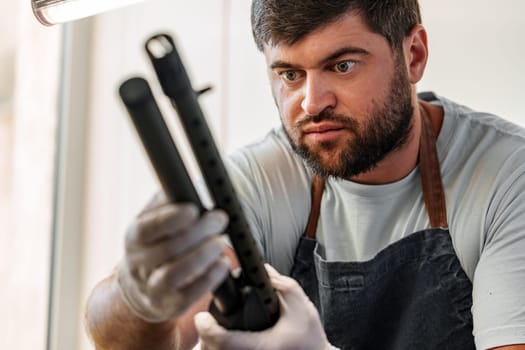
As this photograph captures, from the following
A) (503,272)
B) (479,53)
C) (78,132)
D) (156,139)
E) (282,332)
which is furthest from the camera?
Result: (78,132)

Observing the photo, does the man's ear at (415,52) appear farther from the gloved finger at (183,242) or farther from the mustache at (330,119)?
the gloved finger at (183,242)

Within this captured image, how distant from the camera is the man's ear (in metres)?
1.10

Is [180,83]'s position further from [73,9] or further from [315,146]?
[315,146]

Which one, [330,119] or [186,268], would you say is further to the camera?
[330,119]

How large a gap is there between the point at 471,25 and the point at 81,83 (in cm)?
112

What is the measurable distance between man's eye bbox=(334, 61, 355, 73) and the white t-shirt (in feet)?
0.74

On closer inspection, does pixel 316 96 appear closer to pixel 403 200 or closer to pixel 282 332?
pixel 403 200

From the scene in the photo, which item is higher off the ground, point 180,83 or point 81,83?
point 81,83

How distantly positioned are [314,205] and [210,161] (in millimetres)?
611

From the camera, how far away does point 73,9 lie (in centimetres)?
82

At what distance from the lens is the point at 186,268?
0.51 metres

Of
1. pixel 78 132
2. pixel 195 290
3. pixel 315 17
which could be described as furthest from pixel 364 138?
pixel 78 132

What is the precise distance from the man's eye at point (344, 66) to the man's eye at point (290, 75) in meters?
0.07

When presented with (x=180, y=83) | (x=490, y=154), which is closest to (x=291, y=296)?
(x=180, y=83)
